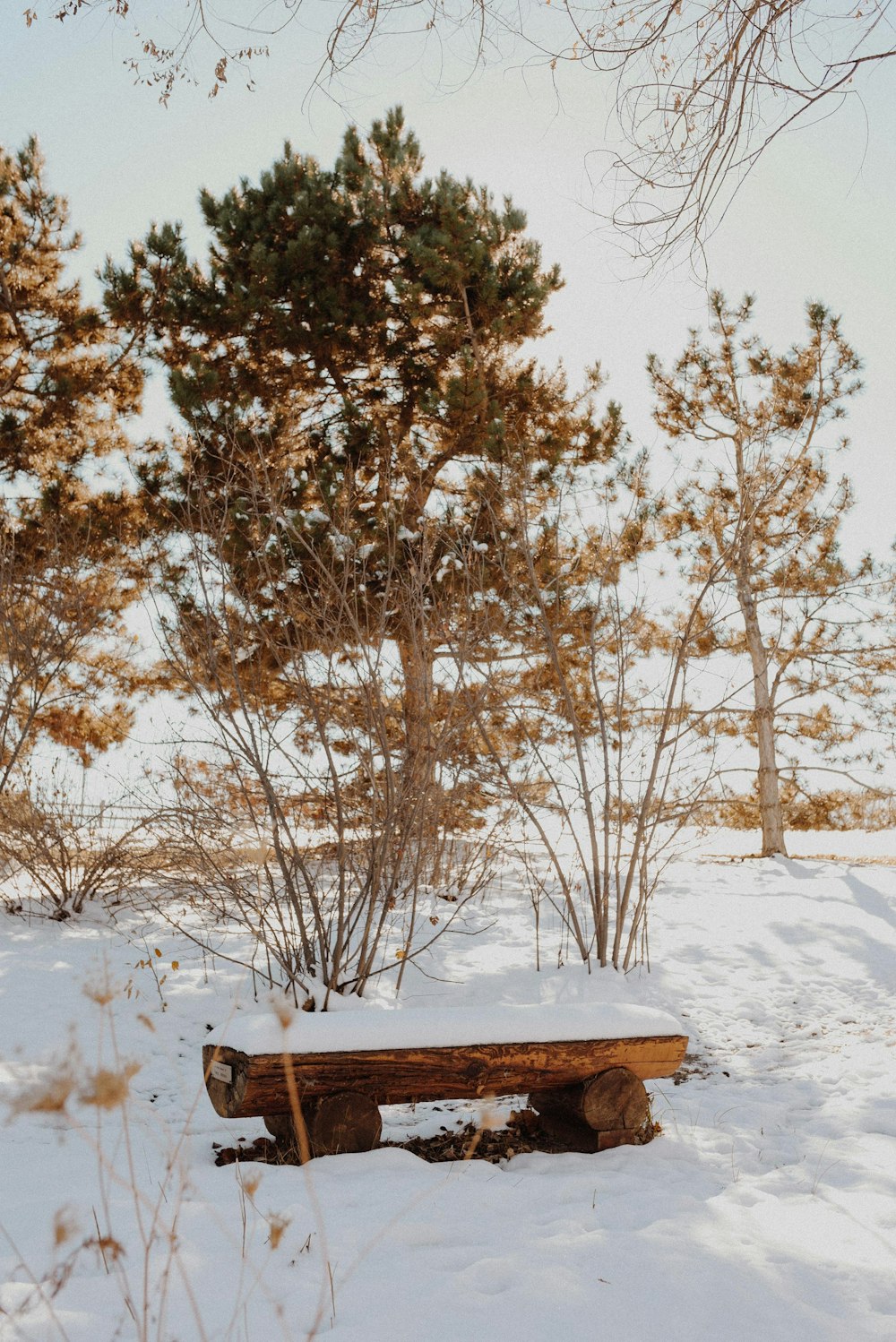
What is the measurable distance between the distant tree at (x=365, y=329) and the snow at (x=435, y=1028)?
524 centimetres

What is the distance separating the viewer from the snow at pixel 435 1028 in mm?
2986

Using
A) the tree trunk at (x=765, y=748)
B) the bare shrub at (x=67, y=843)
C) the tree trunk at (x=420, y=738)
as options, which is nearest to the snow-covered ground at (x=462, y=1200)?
the bare shrub at (x=67, y=843)

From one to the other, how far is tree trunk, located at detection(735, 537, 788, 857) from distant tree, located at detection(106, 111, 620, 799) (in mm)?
3624

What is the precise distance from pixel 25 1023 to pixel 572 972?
306 centimetres

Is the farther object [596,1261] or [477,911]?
[477,911]

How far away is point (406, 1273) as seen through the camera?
2.22 metres

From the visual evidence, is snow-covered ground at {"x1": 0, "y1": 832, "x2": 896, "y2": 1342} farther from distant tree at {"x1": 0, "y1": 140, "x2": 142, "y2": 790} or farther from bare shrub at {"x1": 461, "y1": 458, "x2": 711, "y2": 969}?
distant tree at {"x1": 0, "y1": 140, "x2": 142, "y2": 790}

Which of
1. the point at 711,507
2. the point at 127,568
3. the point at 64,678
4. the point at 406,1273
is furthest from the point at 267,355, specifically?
the point at 406,1273

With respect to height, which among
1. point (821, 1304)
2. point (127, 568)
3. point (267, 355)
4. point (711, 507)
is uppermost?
point (267, 355)

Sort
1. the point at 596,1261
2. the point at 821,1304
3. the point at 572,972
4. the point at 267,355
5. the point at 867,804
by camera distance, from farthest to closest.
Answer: the point at 867,804 → the point at 267,355 → the point at 572,972 → the point at 596,1261 → the point at 821,1304

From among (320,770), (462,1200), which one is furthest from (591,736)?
(462,1200)

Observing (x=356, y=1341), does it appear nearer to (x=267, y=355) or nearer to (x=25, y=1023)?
(x=25, y=1023)

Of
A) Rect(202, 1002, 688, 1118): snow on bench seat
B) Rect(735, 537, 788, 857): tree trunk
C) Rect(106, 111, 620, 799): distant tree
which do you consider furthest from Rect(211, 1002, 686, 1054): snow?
Rect(735, 537, 788, 857): tree trunk

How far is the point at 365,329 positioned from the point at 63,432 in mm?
3928
